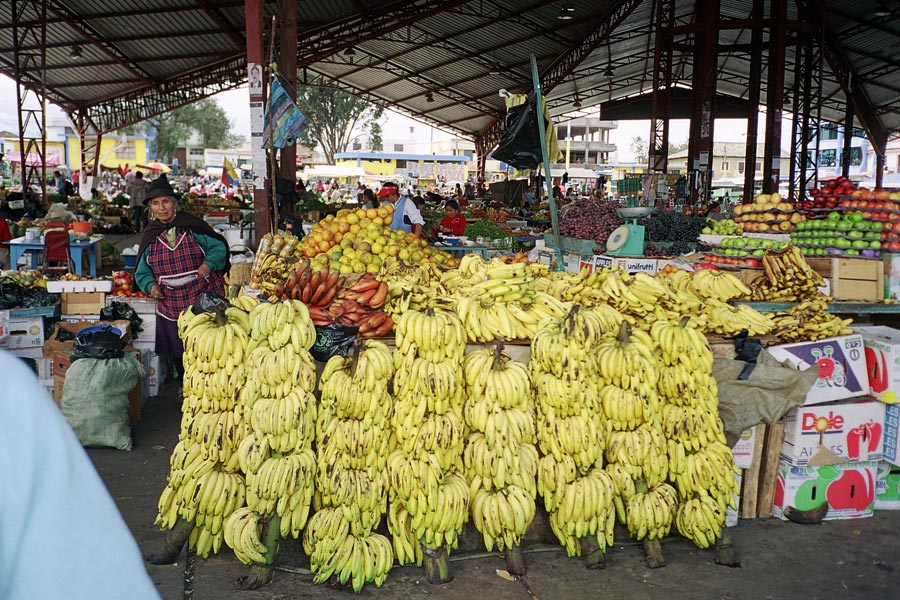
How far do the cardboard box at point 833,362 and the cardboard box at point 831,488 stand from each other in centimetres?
42

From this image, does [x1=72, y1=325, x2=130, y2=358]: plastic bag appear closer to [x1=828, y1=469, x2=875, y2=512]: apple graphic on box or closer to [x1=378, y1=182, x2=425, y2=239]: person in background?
[x1=378, y1=182, x2=425, y2=239]: person in background

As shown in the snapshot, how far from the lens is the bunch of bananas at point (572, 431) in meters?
3.67

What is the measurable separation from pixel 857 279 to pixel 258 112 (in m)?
6.02

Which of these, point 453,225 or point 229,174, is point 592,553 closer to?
point 453,225

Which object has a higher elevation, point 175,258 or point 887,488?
point 175,258

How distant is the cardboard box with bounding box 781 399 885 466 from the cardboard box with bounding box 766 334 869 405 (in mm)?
82

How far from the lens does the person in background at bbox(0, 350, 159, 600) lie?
638 mm

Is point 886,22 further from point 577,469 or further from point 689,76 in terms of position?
point 577,469

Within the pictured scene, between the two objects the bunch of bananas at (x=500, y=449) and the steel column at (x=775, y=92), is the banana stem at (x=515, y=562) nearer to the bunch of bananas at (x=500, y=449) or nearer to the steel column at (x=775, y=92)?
the bunch of bananas at (x=500, y=449)

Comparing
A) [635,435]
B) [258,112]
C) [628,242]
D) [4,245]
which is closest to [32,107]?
[4,245]

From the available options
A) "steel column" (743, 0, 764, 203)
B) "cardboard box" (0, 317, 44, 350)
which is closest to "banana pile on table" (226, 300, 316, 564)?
"cardboard box" (0, 317, 44, 350)

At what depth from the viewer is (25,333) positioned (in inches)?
250

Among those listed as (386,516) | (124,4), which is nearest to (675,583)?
(386,516)

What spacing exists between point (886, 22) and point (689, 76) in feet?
31.6
